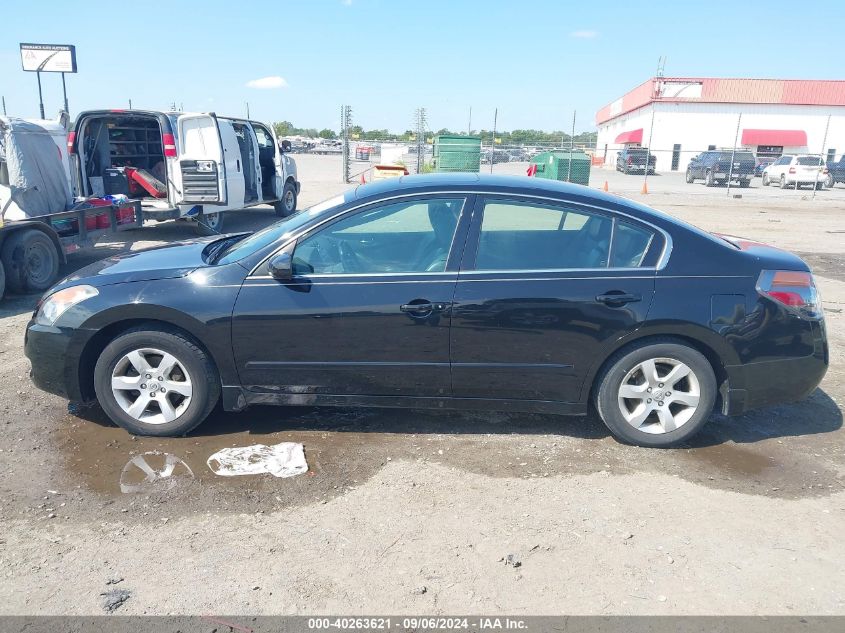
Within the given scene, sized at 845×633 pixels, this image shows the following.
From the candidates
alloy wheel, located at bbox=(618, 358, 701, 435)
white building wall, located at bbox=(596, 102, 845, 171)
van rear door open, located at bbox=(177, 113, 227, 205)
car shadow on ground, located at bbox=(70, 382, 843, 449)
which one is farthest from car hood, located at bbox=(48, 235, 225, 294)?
white building wall, located at bbox=(596, 102, 845, 171)

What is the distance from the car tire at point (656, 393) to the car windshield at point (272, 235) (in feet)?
6.78

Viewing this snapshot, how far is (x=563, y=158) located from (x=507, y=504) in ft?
71.1

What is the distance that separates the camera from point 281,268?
12.5 ft

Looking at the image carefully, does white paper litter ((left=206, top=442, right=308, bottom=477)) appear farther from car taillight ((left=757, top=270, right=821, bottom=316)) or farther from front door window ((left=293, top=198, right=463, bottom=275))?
car taillight ((left=757, top=270, right=821, bottom=316))

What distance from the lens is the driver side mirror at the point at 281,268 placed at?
3824mm

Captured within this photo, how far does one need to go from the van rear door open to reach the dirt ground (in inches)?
276

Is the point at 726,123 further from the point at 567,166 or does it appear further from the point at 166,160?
the point at 166,160

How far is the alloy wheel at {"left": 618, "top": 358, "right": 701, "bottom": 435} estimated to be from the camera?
13.1ft

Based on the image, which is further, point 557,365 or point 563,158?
point 563,158

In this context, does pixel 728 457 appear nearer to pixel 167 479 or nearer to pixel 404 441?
pixel 404 441

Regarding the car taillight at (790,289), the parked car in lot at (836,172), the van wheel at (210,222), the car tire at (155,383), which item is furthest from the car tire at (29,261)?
the parked car in lot at (836,172)

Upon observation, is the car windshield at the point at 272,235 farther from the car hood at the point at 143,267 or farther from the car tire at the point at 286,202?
the car tire at the point at 286,202

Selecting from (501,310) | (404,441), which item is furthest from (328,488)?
(501,310)

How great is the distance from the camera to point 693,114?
167ft
